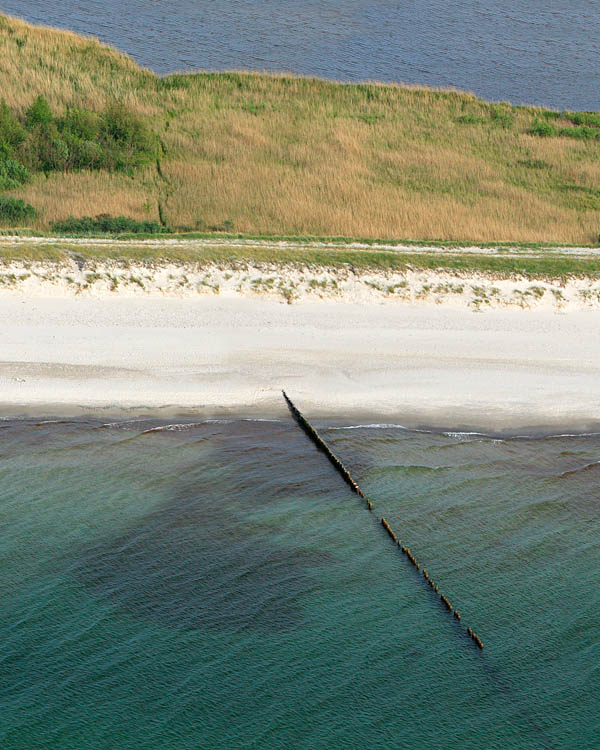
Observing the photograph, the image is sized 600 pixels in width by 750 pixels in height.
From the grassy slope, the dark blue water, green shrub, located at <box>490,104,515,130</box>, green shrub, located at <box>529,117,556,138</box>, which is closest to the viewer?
the grassy slope

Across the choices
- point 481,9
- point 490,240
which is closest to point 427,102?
point 490,240

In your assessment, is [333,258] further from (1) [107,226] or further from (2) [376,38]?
(2) [376,38]

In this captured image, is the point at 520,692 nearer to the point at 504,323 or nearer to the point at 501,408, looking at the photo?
the point at 501,408

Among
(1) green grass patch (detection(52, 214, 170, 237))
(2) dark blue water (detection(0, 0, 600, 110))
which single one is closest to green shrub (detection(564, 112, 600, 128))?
(2) dark blue water (detection(0, 0, 600, 110))

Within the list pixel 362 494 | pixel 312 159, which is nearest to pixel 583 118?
pixel 312 159

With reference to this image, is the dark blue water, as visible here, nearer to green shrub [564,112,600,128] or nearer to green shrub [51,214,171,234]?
green shrub [564,112,600,128]
